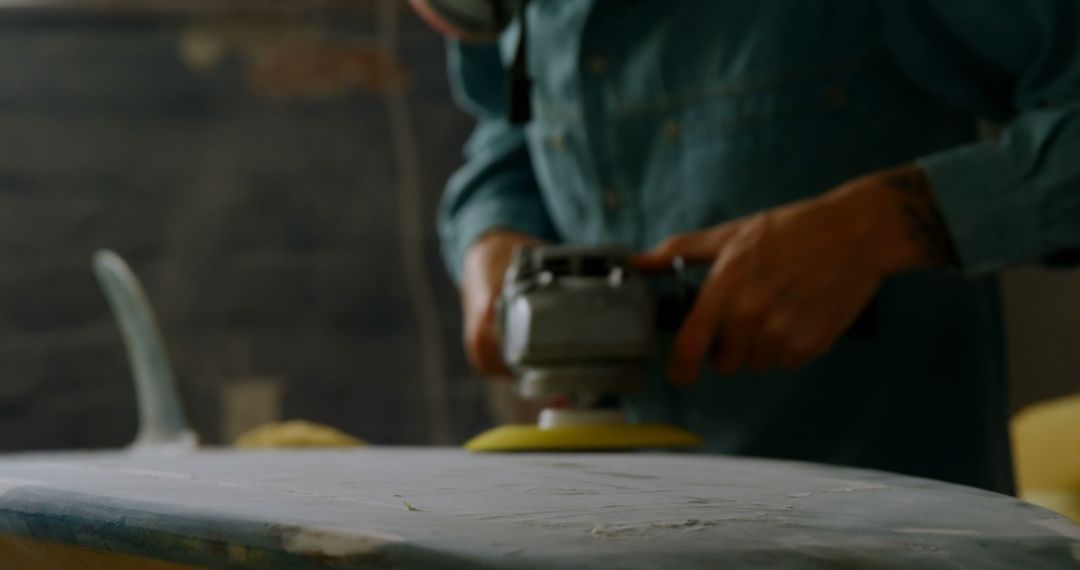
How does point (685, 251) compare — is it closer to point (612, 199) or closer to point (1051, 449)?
point (612, 199)

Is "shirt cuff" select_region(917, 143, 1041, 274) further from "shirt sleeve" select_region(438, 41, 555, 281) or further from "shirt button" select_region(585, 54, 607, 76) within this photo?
"shirt sleeve" select_region(438, 41, 555, 281)

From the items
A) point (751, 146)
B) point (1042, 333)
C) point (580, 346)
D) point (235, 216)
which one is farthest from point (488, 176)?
point (235, 216)

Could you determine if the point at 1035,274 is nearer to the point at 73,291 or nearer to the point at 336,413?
the point at 336,413

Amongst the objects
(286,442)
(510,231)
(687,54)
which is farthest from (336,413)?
(687,54)

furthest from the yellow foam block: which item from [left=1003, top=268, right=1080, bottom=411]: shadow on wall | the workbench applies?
the workbench

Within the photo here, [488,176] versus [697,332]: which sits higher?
[488,176]

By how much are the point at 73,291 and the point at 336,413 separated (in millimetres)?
596

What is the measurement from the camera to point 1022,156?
2.75ft

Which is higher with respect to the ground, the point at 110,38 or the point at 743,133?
the point at 110,38

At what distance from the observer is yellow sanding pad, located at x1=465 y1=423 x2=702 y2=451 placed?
810mm

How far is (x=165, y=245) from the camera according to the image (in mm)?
2645

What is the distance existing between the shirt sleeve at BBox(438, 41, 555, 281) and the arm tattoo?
41 cm

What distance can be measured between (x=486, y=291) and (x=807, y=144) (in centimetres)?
28

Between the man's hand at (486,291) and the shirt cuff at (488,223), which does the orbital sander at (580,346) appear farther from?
the shirt cuff at (488,223)
